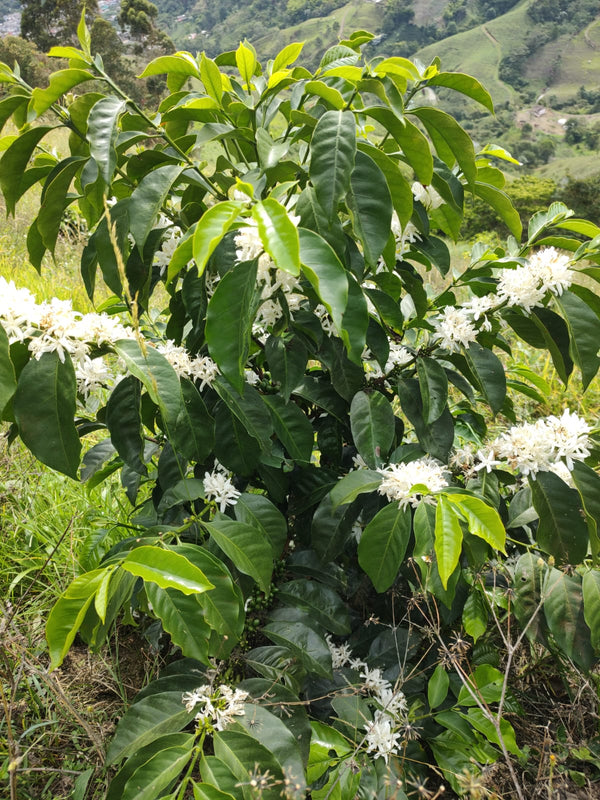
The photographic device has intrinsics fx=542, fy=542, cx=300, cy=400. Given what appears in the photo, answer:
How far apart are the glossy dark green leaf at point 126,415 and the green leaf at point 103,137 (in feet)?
1.13

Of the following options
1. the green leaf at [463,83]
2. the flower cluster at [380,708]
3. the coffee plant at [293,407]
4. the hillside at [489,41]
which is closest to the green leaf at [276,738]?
the coffee plant at [293,407]

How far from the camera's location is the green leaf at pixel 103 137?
85cm

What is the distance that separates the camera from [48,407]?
796 millimetres

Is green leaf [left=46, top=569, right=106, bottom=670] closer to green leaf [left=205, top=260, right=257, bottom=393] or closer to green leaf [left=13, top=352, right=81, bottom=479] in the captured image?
green leaf [left=13, top=352, right=81, bottom=479]

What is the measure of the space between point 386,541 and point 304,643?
303 millimetres

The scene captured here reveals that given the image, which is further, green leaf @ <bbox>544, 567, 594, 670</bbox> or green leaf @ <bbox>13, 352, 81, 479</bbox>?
green leaf @ <bbox>544, 567, 594, 670</bbox>

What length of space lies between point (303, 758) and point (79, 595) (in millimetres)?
535

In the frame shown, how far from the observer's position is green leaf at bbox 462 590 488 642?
1.21 meters

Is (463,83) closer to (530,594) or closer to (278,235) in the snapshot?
(278,235)

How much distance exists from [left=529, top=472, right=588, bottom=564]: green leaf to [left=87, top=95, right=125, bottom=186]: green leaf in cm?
95

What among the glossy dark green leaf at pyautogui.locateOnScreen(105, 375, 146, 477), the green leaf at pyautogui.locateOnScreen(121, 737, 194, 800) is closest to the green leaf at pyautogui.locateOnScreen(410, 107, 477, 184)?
the glossy dark green leaf at pyautogui.locateOnScreen(105, 375, 146, 477)

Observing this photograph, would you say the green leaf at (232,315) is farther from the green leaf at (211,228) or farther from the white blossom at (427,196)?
the white blossom at (427,196)

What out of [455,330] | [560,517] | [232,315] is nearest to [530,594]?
[560,517]

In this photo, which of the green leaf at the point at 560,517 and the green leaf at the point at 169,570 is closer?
the green leaf at the point at 169,570
